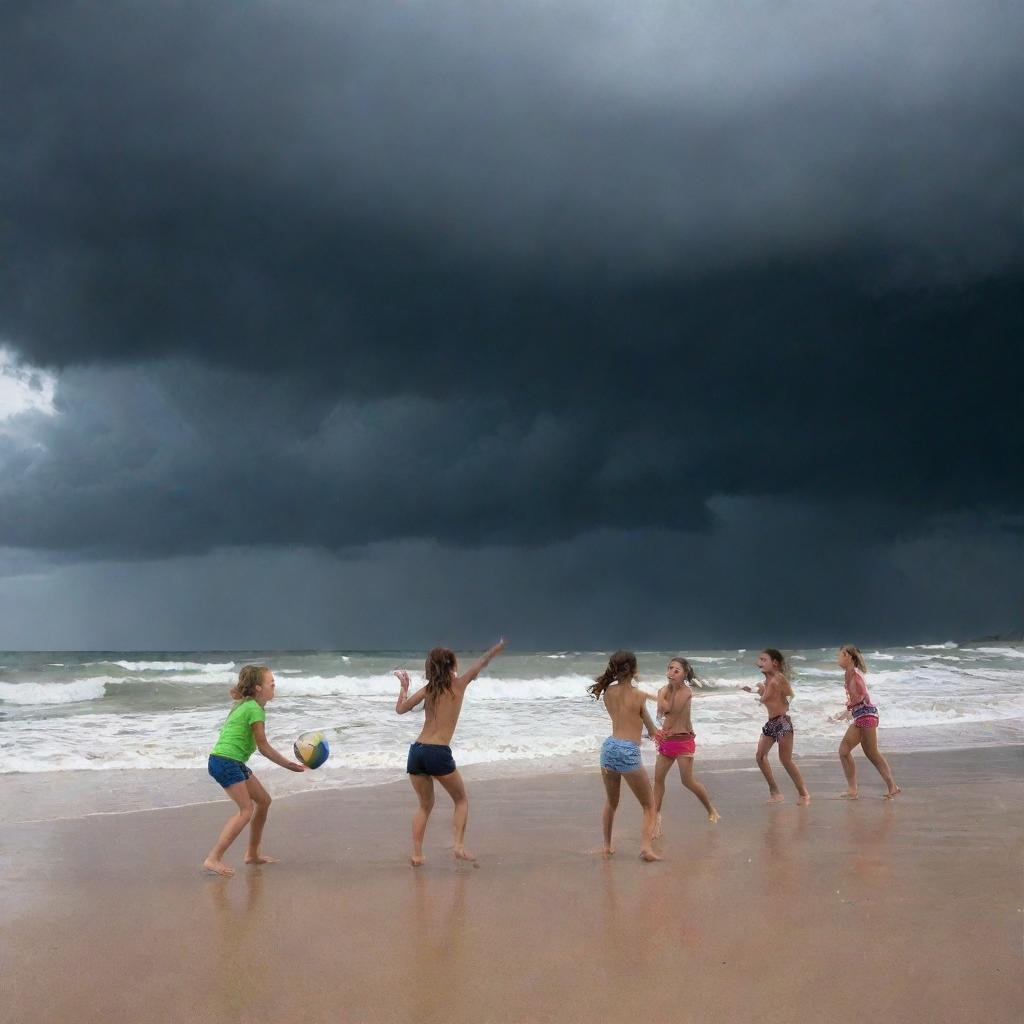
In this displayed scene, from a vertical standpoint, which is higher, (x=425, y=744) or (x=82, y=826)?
(x=425, y=744)

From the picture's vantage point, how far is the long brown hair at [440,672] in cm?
790

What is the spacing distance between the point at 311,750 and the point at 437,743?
3.40ft

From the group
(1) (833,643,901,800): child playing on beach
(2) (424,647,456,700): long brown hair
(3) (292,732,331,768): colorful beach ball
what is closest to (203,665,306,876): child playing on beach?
(3) (292,732,331,768): colorful beach ball

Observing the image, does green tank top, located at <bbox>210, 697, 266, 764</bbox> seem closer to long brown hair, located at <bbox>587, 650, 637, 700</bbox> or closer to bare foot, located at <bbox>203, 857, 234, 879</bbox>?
bare foot, located at <bbox>203, 857, 234, 879</bbox>

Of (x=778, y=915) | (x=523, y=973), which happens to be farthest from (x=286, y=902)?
(x=778, y=915)

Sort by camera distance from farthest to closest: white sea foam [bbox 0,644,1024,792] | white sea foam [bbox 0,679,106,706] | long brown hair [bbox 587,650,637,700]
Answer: white sea foam [bbox 0,679,106,706], white sea foam [bbox 0,644,1024,792], long brown hair [bbox 587,650,637,700]

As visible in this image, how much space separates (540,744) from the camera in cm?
1591

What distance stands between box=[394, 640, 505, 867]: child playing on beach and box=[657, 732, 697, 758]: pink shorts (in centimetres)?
214

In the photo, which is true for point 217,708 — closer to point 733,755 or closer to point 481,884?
point 733,755

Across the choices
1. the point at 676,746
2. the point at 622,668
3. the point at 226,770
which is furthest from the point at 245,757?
the point at 676,746

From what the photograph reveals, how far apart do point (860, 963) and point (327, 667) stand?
39.8 metres

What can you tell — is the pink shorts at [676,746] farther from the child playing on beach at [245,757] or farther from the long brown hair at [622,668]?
the child playing on beach at [245,757]

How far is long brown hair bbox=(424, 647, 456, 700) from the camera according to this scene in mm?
7902

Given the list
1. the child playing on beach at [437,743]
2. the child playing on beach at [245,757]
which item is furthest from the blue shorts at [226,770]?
the child playing on beach at [437,743]
